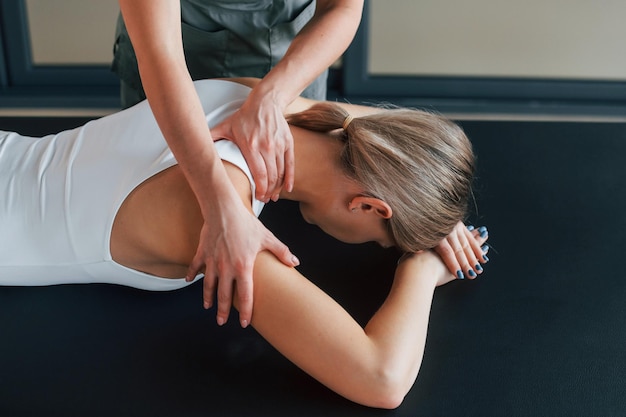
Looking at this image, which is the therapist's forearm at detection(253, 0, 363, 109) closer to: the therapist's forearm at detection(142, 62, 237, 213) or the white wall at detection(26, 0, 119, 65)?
the therapist's forearm at detection(142, 62, 237, 213)

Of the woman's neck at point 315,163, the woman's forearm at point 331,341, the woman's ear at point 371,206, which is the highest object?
the woman's neck at point 315,163

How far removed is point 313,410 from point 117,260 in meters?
0.46

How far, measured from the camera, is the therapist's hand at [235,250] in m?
1.24

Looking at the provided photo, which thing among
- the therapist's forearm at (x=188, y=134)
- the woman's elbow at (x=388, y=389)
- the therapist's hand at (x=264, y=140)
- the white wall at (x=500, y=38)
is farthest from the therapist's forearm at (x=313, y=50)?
the white wall at (x=500, y=38)

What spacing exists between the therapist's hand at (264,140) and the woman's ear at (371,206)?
125mm

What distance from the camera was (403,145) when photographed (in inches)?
52.6

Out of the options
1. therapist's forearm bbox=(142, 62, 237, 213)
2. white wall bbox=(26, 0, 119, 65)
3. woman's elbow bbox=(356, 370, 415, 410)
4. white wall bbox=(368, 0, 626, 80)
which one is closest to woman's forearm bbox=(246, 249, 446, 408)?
woman's elbow bbox=(356, 370, 415, 410)

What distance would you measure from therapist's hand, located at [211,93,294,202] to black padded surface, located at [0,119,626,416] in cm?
29

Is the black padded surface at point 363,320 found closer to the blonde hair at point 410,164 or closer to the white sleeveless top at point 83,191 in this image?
the white sleeveless top at point 83,191

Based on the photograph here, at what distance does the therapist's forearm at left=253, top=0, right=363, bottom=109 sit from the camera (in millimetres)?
1450

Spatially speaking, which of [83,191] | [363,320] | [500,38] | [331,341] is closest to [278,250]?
[331,341]

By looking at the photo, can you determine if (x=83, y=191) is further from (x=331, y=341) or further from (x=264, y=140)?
(x=331, y=341)

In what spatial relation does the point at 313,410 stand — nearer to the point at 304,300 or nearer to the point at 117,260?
the point at 304,300

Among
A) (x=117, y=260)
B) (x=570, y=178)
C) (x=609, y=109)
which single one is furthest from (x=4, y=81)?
(x=609, y=109)
